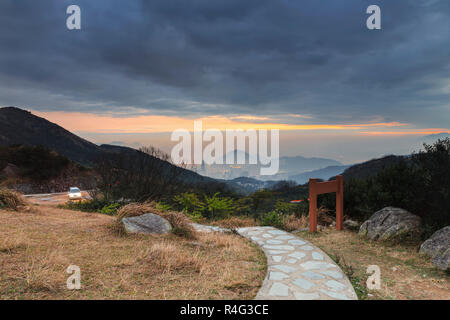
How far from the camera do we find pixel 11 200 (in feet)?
22.7

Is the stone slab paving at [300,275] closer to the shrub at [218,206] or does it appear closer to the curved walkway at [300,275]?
the curved walkway at [300,275]

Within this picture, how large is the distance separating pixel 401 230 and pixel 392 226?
0.16 meters

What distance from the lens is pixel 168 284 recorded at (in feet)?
10.00

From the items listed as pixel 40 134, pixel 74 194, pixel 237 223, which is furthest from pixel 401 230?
pixel 40 134

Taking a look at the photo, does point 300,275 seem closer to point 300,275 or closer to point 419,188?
point 300,275

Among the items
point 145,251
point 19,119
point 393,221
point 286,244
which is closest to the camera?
point 145,251

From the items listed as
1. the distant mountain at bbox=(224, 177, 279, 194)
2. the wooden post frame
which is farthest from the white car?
the wooden post frame

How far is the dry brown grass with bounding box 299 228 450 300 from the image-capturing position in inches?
127

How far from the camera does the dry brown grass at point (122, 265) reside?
9.27ft

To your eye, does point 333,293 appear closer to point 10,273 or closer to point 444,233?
point 444,233

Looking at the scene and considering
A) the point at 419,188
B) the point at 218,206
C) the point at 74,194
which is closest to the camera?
the point at 419,188

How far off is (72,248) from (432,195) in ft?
22.3

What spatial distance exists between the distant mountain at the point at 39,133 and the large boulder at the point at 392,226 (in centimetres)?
6012
